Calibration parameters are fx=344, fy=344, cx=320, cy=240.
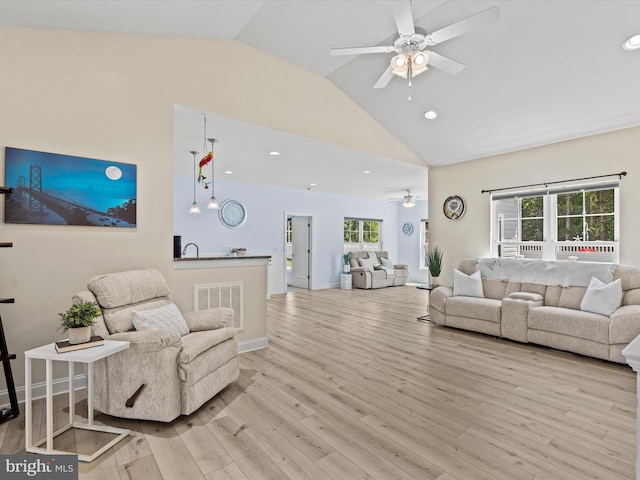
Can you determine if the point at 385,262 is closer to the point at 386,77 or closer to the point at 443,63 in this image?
the point at 386,77

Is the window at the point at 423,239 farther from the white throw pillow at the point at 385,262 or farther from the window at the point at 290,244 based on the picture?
the window at the point at 290,244

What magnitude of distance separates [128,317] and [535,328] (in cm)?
420

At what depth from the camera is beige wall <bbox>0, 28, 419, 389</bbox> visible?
261cm

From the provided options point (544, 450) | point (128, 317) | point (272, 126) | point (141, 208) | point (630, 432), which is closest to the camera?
point (544, 450)

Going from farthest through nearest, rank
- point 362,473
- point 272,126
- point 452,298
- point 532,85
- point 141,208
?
1. point 452,298
2. point 272,126
3. point 532,85
4. point 141,208
5. point 362,473

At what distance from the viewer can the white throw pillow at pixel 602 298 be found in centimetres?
363

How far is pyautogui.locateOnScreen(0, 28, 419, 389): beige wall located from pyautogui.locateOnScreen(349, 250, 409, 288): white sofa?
5700 millimetres

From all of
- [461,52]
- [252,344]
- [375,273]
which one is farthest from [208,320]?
[375,273]

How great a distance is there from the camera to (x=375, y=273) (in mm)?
9008

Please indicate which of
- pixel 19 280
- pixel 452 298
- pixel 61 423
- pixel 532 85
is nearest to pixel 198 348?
pixel 61 423

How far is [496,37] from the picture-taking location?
11.0ft

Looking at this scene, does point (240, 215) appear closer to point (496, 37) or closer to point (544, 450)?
point (496, 37)

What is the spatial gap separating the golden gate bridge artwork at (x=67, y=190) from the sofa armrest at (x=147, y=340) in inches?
46.4

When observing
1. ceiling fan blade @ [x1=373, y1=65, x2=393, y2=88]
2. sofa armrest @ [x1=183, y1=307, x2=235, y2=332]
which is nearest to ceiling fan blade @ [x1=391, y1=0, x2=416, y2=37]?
ceiling fan blade @ [x1=373, y1=65, x2=393, y2=88]
